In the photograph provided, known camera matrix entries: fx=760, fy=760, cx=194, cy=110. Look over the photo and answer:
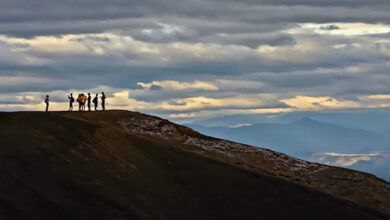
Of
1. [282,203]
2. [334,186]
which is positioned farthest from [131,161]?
[334,186]

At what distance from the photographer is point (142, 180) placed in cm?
8069

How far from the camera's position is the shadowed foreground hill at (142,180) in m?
73.8

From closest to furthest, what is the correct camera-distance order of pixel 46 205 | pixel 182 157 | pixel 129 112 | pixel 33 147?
pixel 46 205, pixel 33 147, pixel 182 157, pixel 129 112

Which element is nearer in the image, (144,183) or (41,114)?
(144,183)

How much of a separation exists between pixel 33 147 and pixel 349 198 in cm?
3572

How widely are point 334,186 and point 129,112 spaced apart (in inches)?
1084

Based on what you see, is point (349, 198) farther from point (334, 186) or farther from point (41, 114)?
point (41, 114)

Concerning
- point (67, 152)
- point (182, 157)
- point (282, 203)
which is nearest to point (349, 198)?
point (282, 203)

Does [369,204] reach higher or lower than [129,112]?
lower

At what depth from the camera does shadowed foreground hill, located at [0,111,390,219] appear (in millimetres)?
73750

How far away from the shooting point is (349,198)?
284 ft

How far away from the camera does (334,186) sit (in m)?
89.4

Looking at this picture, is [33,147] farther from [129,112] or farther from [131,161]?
[129,112]

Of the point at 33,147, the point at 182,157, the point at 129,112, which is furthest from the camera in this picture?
the point at 129,112
